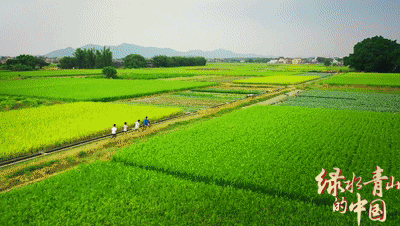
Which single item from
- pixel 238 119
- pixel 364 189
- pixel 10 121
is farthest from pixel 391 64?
pixel 10 121

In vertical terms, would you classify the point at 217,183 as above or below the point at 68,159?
→ above

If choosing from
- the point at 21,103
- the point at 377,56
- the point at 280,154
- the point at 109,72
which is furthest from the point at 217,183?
the point at 377,56

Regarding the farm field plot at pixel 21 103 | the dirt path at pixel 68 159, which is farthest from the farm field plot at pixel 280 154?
the farm field plot at pixel 21 103

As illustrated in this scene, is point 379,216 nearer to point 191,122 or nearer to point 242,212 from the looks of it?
point 242,212

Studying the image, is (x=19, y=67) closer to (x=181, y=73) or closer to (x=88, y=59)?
(x=88, y=59)

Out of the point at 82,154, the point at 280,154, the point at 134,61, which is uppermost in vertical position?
the point at 134,61

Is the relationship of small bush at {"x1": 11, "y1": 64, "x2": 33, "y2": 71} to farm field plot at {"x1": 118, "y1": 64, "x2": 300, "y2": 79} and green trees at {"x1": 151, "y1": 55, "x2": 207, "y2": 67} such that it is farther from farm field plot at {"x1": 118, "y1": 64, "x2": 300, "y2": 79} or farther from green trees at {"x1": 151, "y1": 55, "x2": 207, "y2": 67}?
green trees at {"x1": 151, "y1": 55, "x2": 207, "y2": 67}

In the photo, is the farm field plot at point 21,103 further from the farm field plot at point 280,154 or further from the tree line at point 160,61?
the tree line at point 160,61
